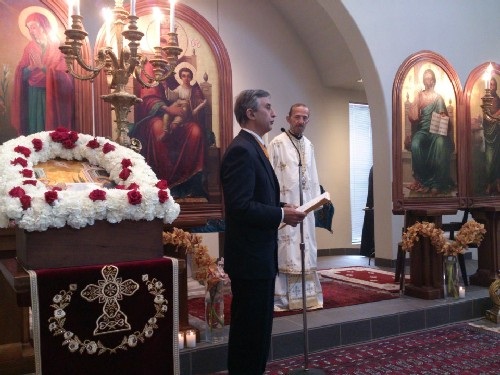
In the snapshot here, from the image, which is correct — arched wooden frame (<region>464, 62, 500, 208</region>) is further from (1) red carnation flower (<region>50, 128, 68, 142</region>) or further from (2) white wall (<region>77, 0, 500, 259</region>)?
(1) red carnation flower (<region>50, 128, 68, 142</region>)

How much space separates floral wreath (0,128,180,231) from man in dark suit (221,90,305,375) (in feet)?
1.15

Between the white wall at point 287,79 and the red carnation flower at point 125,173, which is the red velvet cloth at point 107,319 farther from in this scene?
the white wall at point 287,79

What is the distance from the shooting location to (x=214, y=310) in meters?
4.03

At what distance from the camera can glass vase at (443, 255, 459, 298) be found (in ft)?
17.5

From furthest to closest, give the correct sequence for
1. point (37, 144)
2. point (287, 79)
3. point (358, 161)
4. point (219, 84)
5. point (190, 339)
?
point (358, 161)
point (287, 79)
point (219, 84)
point (190, 339)
point (37, 144)

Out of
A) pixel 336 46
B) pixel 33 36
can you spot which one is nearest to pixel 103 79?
pixel 33 36

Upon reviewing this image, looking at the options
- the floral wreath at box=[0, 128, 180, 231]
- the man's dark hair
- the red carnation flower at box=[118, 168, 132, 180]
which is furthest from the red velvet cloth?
the man's dark hair

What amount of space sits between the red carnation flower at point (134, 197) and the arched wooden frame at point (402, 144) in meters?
4.76

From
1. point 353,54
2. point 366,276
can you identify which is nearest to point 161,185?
point 366,276

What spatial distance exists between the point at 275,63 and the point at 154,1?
3.56 metres

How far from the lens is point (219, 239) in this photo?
7414 mm

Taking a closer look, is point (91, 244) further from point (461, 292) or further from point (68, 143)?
point (461, 292)

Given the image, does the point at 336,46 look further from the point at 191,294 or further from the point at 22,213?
the point at 22,213

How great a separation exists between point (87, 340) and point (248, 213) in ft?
3.24
